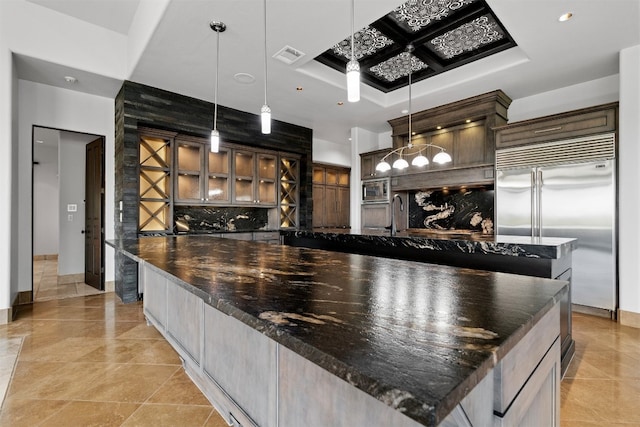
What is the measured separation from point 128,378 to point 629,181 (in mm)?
5009

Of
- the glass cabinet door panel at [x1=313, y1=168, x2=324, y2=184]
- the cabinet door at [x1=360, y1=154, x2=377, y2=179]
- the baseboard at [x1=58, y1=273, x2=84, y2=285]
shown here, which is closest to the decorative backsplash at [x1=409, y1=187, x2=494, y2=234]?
the cabinet door at [x1=360, y1=154, x2=377, y2=179]

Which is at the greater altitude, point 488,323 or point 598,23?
point 598,23

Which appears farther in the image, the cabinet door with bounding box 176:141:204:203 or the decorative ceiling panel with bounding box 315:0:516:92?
the cabinet door with bounding box 176:141:204:203

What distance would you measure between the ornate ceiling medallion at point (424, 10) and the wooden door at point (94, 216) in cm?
439

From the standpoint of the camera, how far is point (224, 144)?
16.3ft

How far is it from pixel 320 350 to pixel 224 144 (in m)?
4.88

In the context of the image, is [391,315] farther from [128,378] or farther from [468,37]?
[468,37]

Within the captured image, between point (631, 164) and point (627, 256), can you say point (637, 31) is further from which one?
point (627, 256)

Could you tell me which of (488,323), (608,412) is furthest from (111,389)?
(608,412)

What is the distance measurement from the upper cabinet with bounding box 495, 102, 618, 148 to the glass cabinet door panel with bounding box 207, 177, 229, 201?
4200 mm

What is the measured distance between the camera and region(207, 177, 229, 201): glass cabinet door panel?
491 cm

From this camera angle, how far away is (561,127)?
3.78 meters

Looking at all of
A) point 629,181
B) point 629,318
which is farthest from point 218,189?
point 629,318

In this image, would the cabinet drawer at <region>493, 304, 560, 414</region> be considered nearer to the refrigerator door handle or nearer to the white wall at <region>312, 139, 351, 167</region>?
the refrigerator door handle
